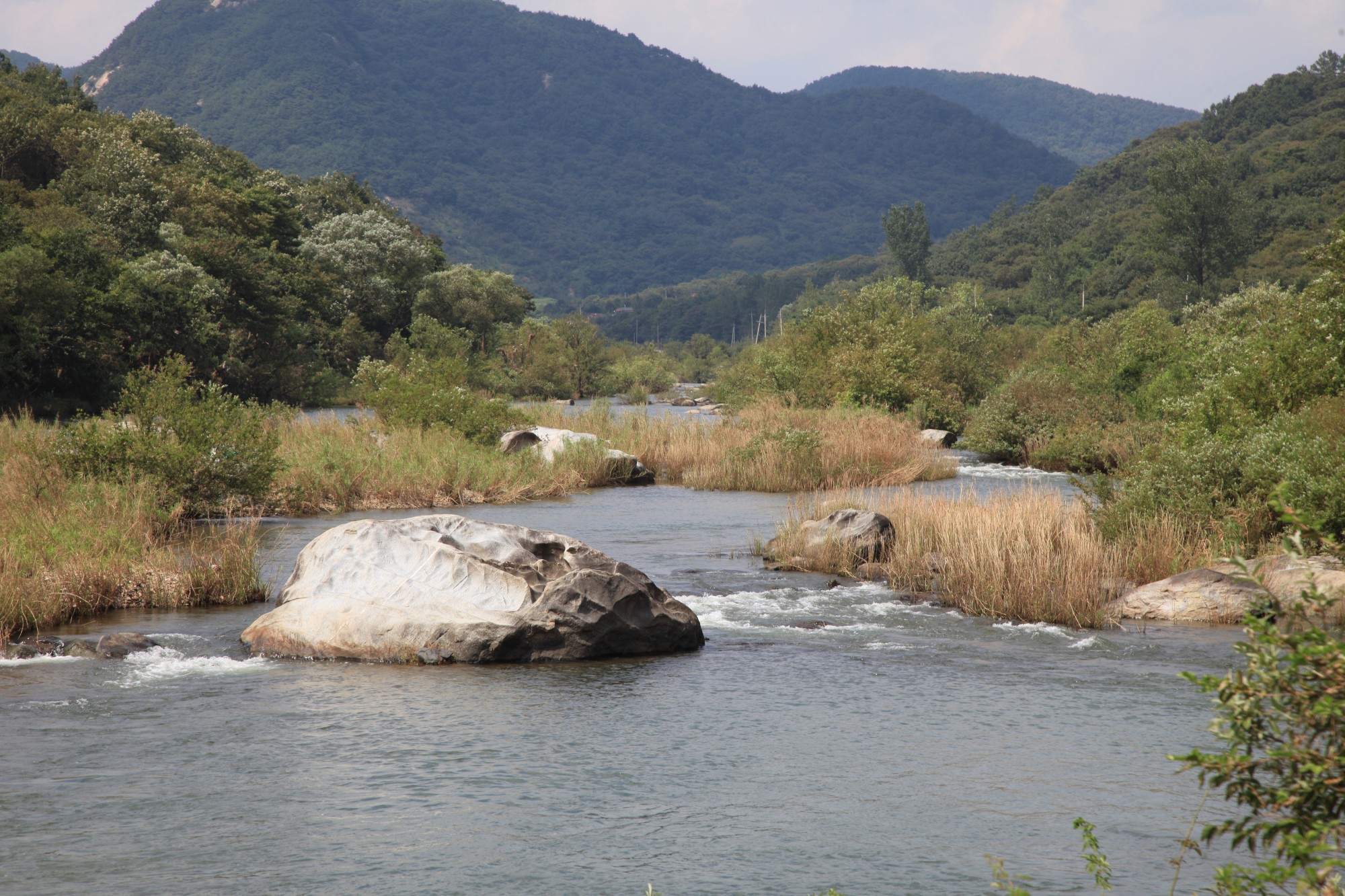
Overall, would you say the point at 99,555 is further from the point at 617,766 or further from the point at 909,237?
the point at 909,237

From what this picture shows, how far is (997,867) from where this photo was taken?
4828mm

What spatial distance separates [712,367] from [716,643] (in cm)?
11814

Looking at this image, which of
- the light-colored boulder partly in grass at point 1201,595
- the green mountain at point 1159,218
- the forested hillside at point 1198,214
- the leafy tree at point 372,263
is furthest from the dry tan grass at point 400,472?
the green mountain at point 1159,218

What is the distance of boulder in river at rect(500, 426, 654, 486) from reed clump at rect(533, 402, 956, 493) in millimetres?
1065

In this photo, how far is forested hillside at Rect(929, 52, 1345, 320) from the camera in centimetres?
8438

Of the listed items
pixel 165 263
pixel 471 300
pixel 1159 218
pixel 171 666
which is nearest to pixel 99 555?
pixel 171 666

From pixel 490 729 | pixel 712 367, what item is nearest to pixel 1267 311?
pixel 490 729

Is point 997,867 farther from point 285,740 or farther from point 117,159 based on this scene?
point 117,159

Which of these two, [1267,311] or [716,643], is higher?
[1267,311]

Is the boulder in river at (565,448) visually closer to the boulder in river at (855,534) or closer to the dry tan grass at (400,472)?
the dry tan grass at (400,472)

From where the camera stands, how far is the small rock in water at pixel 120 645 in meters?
12.3

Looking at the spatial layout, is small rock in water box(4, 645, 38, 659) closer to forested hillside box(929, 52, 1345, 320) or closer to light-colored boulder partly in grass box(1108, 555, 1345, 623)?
light-colored boulder partly in grass box(1108, 555, 1345, 623)

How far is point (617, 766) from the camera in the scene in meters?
9.59

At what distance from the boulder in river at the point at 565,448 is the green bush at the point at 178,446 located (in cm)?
1044
